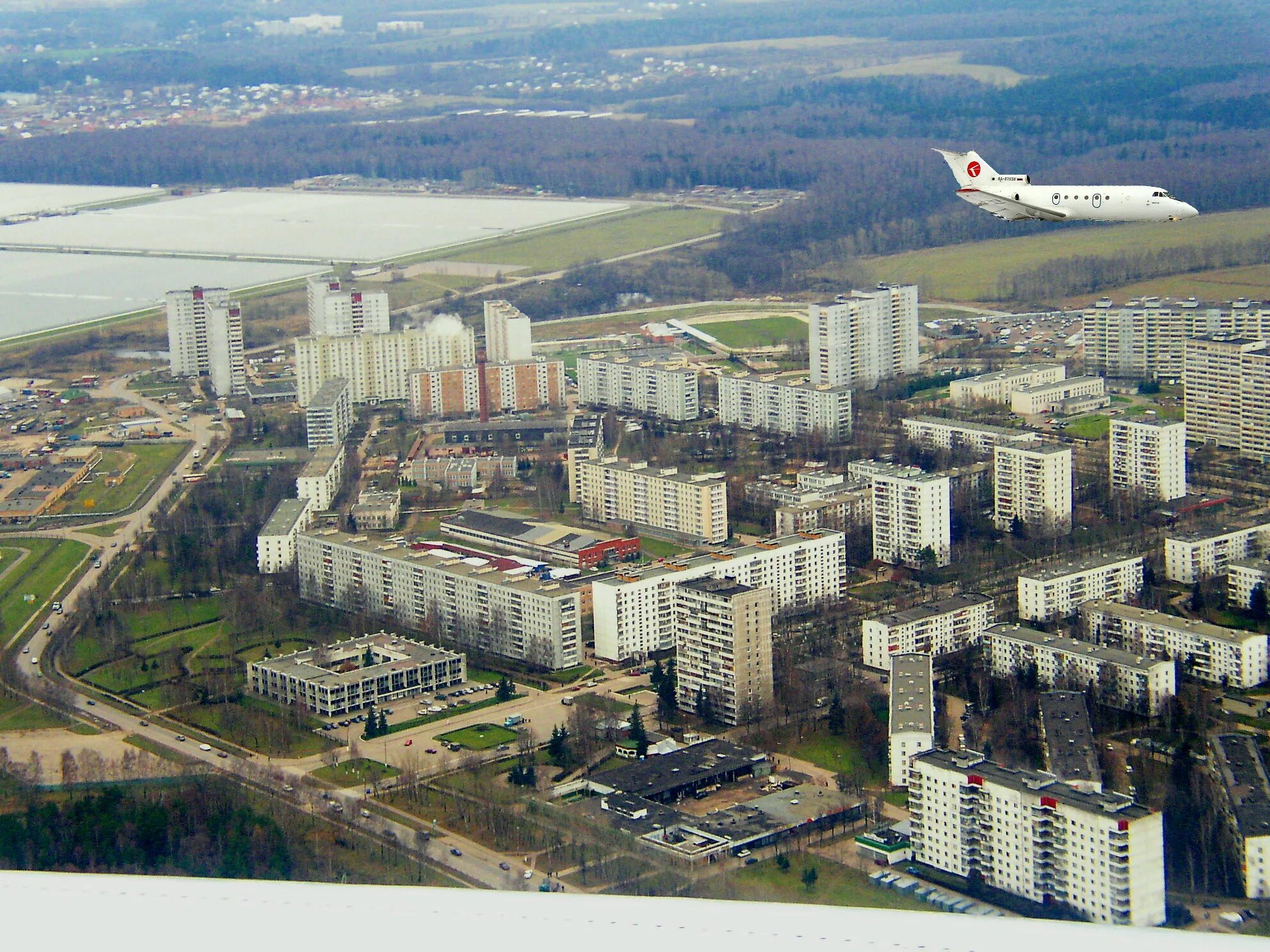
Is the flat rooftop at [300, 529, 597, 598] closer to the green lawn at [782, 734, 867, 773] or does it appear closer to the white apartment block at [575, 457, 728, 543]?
the white apartment block at [575, 457, 728, 543]

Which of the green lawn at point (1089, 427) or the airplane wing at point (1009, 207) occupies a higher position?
the airplane wing at point (1009, 207)

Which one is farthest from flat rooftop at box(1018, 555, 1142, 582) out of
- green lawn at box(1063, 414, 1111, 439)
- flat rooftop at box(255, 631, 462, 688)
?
green lawn at box(1063, 414, 1111, 439)

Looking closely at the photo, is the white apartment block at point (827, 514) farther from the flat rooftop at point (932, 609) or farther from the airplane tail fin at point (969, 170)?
the airplane tail fin at point (969, 170)

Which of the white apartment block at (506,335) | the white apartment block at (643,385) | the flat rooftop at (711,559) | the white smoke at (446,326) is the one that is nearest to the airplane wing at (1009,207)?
the flat rooftop at (711,559)

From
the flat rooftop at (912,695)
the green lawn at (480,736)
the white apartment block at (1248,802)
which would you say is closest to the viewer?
the white apartment block at (1248,802)

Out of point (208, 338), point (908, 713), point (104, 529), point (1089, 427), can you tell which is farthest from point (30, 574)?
point (1089, 427)

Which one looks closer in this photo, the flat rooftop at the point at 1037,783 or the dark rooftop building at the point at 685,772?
the flat rooftop at the point at 1037,783

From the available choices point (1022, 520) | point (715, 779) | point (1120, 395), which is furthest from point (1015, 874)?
point (1120, 395)

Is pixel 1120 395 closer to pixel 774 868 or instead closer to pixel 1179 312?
pixel 1179 312
